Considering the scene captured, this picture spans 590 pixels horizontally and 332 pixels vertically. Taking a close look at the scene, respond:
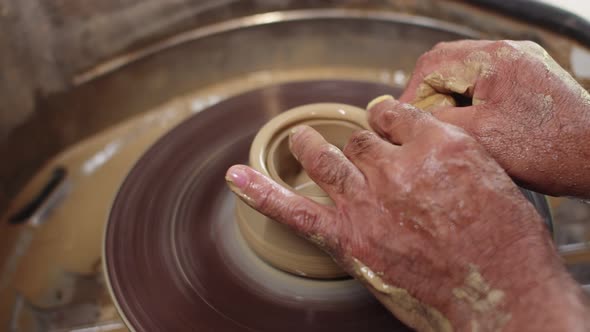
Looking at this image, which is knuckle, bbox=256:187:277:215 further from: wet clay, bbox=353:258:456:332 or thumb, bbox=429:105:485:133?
thumb, bbox=429:105:485:133

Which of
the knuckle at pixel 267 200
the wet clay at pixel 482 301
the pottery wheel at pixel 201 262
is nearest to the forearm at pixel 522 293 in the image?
the wet clay at pixel 482 301

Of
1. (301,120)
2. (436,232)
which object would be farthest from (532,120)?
(301,120)

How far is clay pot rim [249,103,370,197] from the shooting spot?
3.11 ft

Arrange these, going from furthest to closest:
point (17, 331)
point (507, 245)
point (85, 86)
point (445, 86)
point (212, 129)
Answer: point (85, 86) → point (212, 129) → point (17, 331) → point (445, 86) → point (507, 245)

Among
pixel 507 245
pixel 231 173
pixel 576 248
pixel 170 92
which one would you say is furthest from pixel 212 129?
pixel 576 248

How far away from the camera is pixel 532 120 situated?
875mm

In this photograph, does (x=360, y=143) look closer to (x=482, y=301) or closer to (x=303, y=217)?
(x=303, y=217)

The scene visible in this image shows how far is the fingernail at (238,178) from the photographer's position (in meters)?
0.79

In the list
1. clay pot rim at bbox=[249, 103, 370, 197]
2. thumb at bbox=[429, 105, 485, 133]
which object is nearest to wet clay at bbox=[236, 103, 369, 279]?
clay pot rim at bbox=[249, 103, 370, 197]

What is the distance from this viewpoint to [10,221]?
132 cm

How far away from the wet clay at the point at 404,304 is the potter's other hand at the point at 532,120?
11.9 inches

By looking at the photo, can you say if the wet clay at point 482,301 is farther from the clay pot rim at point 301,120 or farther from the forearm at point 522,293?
the clay pot rim at point 301,120

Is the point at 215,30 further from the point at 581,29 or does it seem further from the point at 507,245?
the point at 507,245

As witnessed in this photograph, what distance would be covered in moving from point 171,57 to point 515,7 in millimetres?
1029
